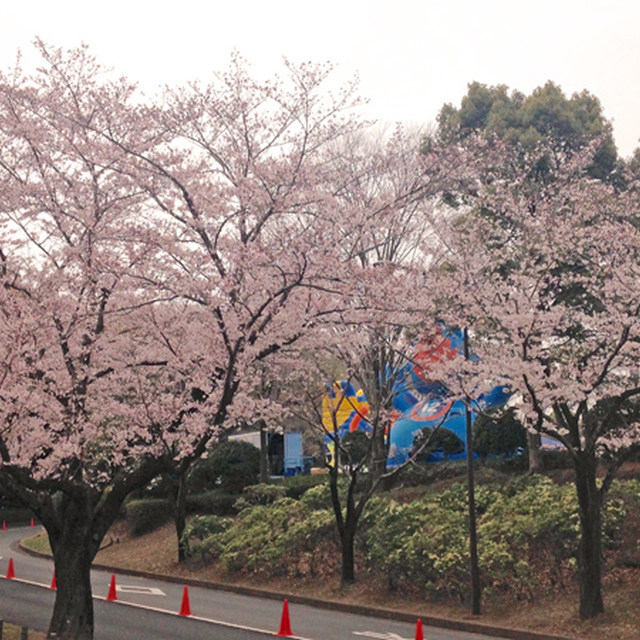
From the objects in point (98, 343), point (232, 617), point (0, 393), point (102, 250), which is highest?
point (102, 250)

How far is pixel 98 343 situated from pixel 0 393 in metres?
1.83

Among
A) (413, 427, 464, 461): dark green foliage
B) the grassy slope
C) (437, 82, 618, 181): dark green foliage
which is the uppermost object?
(437, 82, 618, 181): dark green foliage

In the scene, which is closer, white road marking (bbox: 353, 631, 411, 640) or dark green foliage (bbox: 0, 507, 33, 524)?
white road marking (bbox: 353, 631, 411, 640)

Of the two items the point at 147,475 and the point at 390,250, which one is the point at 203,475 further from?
the point at 147,475

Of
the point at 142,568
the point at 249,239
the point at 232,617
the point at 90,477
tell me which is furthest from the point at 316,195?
the point at 142,568

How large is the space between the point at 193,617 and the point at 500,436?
48.6 feet

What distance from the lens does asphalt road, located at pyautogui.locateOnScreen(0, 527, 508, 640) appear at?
57.3 feet

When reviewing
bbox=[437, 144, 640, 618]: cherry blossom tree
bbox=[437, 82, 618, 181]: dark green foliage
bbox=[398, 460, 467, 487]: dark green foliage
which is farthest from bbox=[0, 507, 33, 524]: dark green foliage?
bbox=[437, 144, 640, 618]: cherry blossom tree

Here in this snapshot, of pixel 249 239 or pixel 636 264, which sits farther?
pixel 636 264

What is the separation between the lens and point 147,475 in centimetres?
1259

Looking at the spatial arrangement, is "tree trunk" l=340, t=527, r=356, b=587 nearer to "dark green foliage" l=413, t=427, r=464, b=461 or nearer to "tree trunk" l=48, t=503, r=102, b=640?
"tree trunk" l=48, t=503, r=102, b=640

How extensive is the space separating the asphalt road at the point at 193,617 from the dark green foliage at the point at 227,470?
1063 centimetres

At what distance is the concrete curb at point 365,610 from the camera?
56.0 feet

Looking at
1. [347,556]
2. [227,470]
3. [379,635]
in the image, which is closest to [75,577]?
[379,635]
